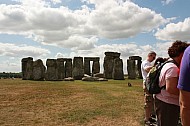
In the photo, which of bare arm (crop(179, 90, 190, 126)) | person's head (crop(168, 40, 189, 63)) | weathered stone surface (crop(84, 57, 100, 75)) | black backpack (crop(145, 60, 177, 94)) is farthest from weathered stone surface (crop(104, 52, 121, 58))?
bare arm (crop(179, 90, 190, 126))

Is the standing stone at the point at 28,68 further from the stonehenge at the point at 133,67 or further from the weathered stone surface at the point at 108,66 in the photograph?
the stonehenge at the point at 133,67

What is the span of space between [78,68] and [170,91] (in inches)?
1543

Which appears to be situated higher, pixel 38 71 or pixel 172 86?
pixel 38 71

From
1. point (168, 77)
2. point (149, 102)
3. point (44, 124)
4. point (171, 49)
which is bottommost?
point (44, 124)

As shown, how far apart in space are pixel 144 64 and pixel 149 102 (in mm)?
1072

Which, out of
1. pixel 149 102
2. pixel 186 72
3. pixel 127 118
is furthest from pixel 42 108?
pixel 186 72

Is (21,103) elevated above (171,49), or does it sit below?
below

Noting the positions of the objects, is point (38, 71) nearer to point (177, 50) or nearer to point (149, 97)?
point (149, 97)

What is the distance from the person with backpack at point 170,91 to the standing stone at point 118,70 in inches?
1388

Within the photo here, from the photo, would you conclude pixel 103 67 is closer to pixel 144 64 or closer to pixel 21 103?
pixel 21 103

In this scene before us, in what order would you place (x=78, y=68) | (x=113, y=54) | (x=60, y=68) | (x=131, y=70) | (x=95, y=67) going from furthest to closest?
(x=95, y=67), (x=60, y=68), (x=113, y=54), (x=78, y=68), (x=131, y=70)

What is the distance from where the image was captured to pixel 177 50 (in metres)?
4.75

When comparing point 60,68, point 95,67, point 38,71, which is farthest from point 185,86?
point 95,67

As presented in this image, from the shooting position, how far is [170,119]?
4.96 meters
